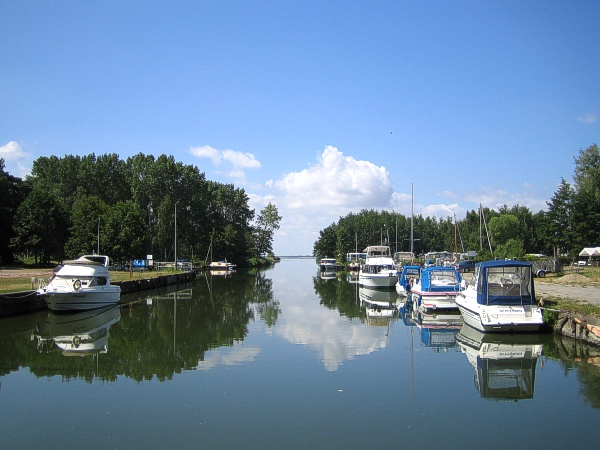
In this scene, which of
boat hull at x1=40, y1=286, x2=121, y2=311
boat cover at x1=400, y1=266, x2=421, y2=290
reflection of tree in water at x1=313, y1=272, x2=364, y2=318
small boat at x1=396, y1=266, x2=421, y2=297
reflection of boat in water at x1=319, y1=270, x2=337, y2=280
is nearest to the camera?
boat hull at x1=40, y1=286, x2=121, y2=311

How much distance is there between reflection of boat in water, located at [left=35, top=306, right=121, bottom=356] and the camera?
1916cm

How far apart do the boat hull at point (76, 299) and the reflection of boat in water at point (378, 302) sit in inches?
588

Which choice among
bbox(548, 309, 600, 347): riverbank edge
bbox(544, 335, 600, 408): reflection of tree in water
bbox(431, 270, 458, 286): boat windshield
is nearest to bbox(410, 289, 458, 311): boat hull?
bbox(431, 270, 458, 286): boat windshield

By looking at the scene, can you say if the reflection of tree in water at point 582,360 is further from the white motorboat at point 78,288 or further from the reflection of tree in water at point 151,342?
the white motorboat at point 78,288

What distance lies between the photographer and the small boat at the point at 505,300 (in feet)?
63.4

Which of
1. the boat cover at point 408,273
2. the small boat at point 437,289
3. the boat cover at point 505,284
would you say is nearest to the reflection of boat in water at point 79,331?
the boat cover at point 505,284

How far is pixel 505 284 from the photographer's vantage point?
2036 centimetres

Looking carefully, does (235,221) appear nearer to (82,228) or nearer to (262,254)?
(262,254)

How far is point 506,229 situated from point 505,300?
75772mm

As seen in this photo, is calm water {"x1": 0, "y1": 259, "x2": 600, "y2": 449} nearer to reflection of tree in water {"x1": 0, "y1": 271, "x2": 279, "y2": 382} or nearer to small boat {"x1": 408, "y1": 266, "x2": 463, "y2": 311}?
reflection of tree in water {"x1": 0, "y1": 271, "x2": 279, "y2": 382}

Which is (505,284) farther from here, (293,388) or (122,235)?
(122,235)

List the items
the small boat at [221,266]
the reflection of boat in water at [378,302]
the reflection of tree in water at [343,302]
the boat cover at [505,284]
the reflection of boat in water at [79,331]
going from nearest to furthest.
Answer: the reflection of boat in water at [79,331]
the boat cover at [505,284]
the reflection of boat in water at [378,302]
the reflection of tree in water at [343,302]
the small boat at [221,266]

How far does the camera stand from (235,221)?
113m

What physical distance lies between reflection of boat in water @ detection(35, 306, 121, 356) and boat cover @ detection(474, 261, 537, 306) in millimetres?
14177
